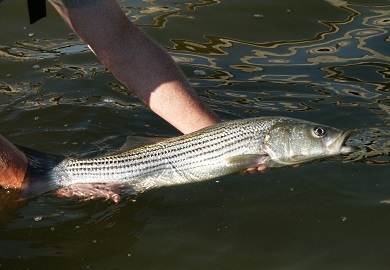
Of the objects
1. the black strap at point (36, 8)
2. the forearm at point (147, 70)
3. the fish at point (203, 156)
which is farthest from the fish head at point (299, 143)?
the black strap at point (36, 8)

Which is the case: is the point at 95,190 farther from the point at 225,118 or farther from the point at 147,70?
the point at 225,118

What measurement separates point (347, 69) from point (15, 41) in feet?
12.8

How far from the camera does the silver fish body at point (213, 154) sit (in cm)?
580

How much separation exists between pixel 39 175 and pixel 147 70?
1.16 metres

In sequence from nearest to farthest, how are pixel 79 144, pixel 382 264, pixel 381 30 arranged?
1. pixel 382 264
2. pixel 79 144
3. pixel 381 30

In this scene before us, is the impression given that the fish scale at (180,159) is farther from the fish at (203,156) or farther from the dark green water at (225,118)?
the dark green water at (225,118)

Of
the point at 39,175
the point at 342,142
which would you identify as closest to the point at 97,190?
the point at 39,175

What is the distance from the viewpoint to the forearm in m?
6.18

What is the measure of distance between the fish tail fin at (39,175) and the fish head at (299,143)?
1.51m

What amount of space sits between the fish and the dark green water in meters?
0.32

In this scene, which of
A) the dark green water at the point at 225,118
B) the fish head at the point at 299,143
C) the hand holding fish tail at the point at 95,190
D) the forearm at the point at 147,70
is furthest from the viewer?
the forearm at the point at 147,70

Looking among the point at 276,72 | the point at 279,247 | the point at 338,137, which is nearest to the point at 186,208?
the point at 279,247

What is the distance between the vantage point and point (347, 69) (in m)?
8.89

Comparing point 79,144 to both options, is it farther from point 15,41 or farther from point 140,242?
point 15,41
